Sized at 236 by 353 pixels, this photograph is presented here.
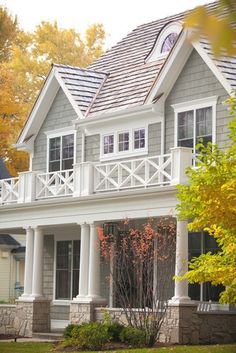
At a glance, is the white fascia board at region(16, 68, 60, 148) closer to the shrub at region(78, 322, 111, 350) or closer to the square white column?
the square white column

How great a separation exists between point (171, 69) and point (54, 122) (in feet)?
20.4

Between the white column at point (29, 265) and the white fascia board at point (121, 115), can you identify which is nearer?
the white fascia board at point (121, 115)

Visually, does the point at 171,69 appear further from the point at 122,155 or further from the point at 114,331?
the point at 114,331

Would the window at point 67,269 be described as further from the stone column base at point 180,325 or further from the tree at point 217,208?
the tree at point 217,208

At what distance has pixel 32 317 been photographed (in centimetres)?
2395

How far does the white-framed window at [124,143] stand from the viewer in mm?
24031

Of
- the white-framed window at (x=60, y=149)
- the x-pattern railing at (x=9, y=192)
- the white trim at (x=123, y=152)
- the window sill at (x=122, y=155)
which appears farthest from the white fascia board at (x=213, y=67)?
the x-pattern railing at (x=9, y=192)

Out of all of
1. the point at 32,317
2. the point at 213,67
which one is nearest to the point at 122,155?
the point at 213,67

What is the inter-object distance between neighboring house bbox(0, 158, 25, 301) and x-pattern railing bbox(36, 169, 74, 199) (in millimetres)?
16166

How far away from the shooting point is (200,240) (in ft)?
73.2

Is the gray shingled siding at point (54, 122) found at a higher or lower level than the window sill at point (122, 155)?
higher

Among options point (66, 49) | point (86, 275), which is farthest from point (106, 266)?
point (66, 49)

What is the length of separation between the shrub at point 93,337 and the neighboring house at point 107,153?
1.77 meters

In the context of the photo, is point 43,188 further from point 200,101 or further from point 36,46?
point 36,46
